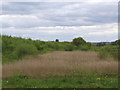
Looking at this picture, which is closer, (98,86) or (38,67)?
(98,86)

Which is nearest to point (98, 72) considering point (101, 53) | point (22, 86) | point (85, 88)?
point (85, 88)

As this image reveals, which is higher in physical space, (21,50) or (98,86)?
(21,50)

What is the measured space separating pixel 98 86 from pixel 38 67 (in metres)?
4.40

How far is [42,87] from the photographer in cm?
620

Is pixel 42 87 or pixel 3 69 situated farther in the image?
pixel 3 69

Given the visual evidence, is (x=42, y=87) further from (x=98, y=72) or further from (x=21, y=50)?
(x=21, y=50)

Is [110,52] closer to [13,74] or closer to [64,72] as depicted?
[64,72]

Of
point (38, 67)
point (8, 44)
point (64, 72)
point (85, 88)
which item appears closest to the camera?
point (85, 88)

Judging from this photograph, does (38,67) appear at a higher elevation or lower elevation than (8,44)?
lower

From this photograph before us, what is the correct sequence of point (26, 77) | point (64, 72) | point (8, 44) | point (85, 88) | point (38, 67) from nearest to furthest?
point (85, 88) < point (26, 77) < point (64, 72) < point (38, 67) < point (8, 44)

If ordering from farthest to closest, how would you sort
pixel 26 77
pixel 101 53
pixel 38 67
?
pixel 101 53 < pixel 38 67 < pixel 26 77

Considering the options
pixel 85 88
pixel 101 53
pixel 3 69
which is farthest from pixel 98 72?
pixel 101 53

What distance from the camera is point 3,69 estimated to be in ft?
31.1

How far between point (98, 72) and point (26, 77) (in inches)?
155
